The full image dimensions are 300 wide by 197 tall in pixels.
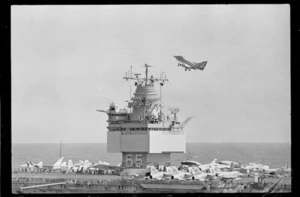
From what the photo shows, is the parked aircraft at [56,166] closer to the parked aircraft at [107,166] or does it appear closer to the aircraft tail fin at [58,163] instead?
the aircraft tail fin at [58,163]

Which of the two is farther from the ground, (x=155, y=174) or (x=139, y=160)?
(x=139, y=160)

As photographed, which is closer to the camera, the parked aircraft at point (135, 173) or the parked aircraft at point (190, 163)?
the parked aircraft at point (190, 163)

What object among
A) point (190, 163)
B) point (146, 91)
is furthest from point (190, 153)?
point (146, 91)

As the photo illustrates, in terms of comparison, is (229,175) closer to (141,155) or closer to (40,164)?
(141,155)

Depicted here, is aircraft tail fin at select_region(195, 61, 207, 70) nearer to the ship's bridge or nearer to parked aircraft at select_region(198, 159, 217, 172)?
the ship's bridge

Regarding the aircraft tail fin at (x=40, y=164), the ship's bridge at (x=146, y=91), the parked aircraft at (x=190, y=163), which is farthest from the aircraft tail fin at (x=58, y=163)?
the parked aircraft at (x=190, y=163)
